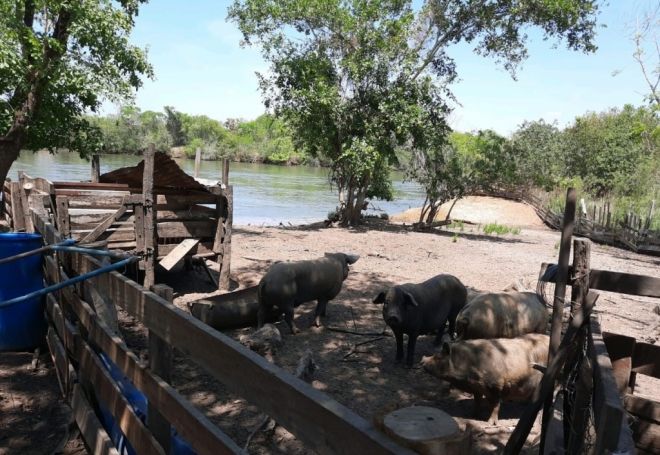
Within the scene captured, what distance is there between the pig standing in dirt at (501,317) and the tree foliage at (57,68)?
8.70m

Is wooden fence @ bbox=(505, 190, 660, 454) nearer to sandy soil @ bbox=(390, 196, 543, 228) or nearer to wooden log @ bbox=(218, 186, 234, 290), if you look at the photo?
wooden log @ bbox=(218, 186, 234, 290)

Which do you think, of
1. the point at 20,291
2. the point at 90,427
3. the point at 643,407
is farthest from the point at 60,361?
the point at 643,407

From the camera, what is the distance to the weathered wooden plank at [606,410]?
1.94 m

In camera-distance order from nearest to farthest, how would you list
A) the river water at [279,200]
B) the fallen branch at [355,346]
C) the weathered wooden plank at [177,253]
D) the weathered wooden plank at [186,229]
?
1. the fallen branch at [355,346]
2. the weathered wooden plank at [177,253]
3. the weathered wooden plank at [186,229]
4. the river water at [279,200]

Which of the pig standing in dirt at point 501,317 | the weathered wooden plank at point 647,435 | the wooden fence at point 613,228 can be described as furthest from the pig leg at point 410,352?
the wooden fence at point 613,228

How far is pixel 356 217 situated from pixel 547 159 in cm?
2526

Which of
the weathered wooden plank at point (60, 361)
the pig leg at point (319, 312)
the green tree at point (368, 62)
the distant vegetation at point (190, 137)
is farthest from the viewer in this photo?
the distant vegetation at point (190, 137)

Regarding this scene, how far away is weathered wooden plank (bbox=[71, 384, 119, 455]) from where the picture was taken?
9.70 ft

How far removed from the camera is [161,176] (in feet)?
27.6

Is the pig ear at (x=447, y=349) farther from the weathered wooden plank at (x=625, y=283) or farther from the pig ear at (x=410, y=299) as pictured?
the weathered wooden plank at (x=625, y=283)

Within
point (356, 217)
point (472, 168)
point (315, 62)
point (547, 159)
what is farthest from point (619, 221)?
point (547, 159)

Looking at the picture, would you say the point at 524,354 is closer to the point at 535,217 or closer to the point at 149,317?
the point at 149,317

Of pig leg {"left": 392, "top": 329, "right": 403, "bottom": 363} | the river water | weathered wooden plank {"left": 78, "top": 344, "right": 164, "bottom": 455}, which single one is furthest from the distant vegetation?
weathered wooden plank {"left": 78, "top": 344, "right": 164, "bottom": 455}

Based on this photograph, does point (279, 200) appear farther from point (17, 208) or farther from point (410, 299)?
point (410, 299)
